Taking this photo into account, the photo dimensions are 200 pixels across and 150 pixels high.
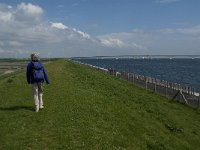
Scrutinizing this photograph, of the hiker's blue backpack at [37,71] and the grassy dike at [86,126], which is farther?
the hiker's blue backpack at [37,71]

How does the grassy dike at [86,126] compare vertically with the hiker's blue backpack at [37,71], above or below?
below

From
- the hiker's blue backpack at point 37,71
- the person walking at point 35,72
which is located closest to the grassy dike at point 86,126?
the person walking at point 35,72

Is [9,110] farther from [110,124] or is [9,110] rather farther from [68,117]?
[110,124]

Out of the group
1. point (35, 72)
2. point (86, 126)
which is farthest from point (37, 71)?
point (86, 126)

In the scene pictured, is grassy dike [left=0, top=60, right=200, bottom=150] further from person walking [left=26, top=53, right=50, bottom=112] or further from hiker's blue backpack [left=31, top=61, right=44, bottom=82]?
hiker's blue backpack [left=31, top=61, right=44, bottom=82]

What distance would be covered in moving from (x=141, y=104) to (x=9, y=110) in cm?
1188

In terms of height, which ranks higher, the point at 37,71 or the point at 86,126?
the point at 37,71

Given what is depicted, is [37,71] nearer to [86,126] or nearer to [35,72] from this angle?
[35,72]

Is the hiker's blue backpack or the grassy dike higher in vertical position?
the hiker's blue backpack

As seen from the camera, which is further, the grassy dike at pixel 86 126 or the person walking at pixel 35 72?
the person walking at pixel 35 72

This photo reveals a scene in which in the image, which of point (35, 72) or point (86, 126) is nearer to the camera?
point (86, 126)

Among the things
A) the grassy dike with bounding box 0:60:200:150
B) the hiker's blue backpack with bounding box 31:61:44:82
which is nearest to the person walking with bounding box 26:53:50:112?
the hiker's blue backpack with bounding box 31:61:44:82

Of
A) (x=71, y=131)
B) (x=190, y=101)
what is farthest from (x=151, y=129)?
(x=190, y=101)

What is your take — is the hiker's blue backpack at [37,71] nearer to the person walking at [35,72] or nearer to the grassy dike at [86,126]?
the person walking at [35,72]
